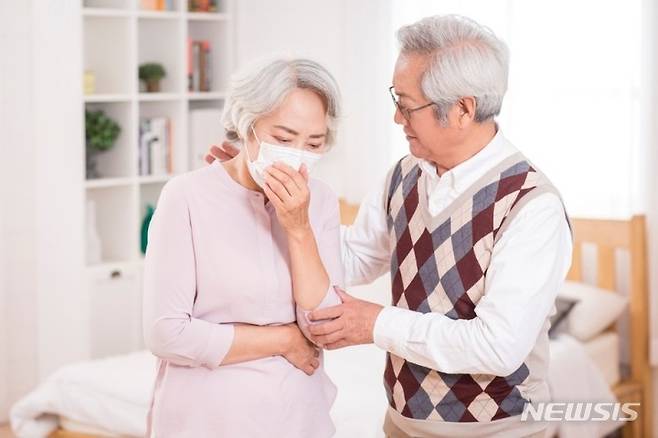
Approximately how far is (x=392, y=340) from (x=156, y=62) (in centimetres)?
328

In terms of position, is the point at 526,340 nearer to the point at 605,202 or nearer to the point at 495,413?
A: the point at 495,413

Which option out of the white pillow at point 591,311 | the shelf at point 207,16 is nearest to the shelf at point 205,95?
the shelf at point 207,16

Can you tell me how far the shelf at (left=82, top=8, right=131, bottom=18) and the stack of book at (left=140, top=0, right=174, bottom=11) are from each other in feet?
0.52

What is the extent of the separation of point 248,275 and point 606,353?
2288 mm

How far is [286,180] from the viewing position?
1824mm

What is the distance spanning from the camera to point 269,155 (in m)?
1.85

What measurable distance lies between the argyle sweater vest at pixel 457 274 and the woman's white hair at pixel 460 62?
15 cm

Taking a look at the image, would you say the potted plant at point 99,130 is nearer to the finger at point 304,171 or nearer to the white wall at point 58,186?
the white wall at point 58,186

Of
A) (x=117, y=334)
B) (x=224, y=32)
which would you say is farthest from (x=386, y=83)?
(x=117, y=334)

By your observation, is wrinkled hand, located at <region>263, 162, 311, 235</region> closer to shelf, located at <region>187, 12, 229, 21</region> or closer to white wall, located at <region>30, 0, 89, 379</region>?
white wall, located at <region>30, 0, 89, 379</region>

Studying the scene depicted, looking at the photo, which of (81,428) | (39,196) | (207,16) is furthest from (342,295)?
(207,16)

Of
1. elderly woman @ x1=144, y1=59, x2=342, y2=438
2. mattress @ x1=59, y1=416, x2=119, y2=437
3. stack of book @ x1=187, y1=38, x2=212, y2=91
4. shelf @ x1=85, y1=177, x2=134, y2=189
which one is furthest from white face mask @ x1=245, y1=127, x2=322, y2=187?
stack of book @ x1=187, y1=38, x2=212, y2=91

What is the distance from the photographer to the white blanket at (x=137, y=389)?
328cm

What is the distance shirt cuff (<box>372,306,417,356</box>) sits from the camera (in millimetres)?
1912
